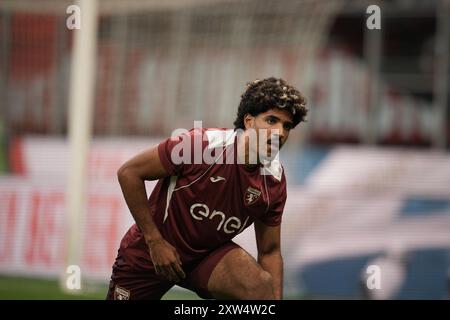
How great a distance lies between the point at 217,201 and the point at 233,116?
852cm

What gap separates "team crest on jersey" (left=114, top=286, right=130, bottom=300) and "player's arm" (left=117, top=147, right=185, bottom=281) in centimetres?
48

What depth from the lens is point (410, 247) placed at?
1270cm

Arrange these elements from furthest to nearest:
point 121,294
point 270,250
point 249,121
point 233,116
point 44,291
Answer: point 233,116, point 44,291, point 121,294, point 270,250, point 249,121

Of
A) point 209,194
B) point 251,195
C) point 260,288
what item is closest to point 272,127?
point 251,195

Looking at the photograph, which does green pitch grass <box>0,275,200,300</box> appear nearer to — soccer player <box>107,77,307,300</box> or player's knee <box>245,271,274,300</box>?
soccer player <box>107,77,307,300</box>

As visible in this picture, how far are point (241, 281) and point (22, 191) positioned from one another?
8338 mm

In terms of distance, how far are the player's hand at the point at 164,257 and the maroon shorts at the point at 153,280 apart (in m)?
0.29

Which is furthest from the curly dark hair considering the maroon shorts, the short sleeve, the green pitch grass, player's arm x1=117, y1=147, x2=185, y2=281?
the green pitch grass

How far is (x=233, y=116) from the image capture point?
14266 mm

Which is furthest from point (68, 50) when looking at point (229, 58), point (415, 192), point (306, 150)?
point (415, 192)

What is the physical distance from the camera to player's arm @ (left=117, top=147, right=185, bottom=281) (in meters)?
5.62

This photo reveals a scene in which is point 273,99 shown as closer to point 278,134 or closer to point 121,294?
point 278,134
